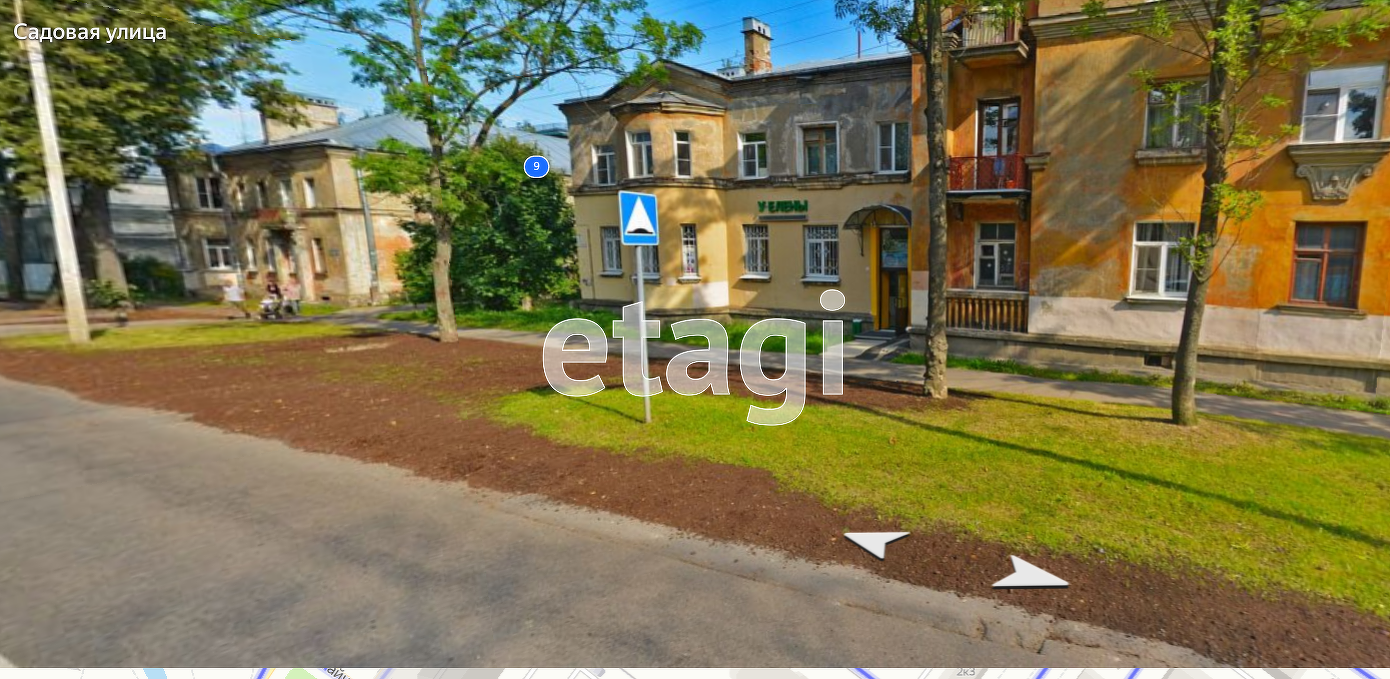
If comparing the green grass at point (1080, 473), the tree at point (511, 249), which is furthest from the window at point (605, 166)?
the green grass at point (1080, 473)

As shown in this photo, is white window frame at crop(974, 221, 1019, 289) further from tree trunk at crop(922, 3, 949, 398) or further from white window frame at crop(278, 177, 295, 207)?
white window frame at crop(278, 177, 295, 207)

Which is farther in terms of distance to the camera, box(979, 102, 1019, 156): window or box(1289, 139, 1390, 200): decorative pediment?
box(979, 102, 1019, 156): window

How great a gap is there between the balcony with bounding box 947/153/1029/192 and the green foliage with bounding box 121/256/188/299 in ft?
125

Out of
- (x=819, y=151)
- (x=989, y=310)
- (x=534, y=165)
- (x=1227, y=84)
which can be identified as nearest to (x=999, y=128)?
(x=989, y=310)

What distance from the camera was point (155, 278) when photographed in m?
34.2

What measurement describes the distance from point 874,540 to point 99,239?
33.7 meters

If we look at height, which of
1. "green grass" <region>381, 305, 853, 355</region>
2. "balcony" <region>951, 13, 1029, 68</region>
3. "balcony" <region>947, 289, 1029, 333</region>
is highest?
"balcony" <region>951, 13, 1029, 68</region>

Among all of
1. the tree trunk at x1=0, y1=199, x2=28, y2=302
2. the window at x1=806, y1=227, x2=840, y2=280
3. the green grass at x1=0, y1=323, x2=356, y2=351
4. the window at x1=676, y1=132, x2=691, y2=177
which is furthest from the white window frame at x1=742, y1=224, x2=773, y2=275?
the tree trunk at x1=0, y1=199, x2=28, y2=302

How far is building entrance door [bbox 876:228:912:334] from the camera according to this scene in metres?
18.6

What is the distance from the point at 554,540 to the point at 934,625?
3203 mm

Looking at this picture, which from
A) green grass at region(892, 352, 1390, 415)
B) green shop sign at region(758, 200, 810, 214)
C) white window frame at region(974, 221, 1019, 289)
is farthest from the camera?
green shop sign at region(758, 200, 810, 214)

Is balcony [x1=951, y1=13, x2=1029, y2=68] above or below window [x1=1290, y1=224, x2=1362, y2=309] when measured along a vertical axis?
above

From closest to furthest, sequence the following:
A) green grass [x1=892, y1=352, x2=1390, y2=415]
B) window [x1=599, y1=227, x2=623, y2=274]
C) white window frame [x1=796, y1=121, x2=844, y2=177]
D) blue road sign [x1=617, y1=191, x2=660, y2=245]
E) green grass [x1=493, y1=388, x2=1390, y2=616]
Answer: green grass [x1=493, y1=388, x2=1390, y2=616], blue road sign [x1=617, y1=191, x2=660, y2=245], green grass [x1=892, y1=352, x2=1390, y2=415], white window frame [x1=796, y1=121, x2=844, y2=177], window [x1=599, y1=227, x2=623, y2=274]

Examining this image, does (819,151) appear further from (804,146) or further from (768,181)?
(768,181)
